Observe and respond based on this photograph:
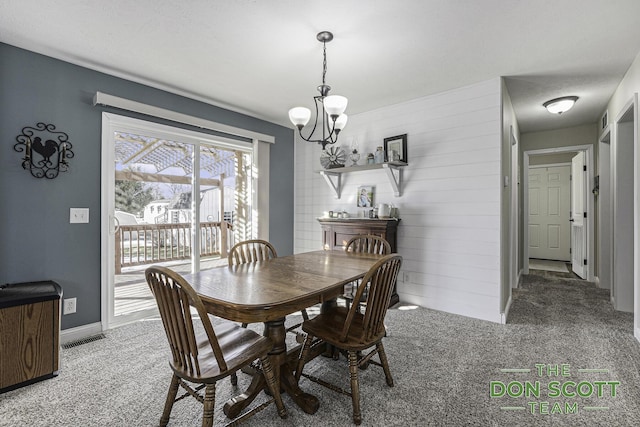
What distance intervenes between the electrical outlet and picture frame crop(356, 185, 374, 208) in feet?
10.7

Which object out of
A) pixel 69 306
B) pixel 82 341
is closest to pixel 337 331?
pixel 82 341

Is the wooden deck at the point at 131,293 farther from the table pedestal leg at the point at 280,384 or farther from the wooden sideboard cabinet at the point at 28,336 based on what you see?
the table pedestal leg at the point at 280,384

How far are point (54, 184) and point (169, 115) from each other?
1240 millimetres

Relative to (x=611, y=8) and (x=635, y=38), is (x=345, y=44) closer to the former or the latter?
(x=611, y=8)

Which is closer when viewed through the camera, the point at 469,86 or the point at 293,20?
the point at 293,20

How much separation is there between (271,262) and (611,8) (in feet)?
9.56

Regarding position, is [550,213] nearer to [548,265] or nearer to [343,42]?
[548,265]

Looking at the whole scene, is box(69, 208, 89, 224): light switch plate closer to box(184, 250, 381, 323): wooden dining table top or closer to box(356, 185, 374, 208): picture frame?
box(184, 250, 381, 323): wooden dining table top

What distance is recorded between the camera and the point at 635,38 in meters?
2.34

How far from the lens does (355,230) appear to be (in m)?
3.75

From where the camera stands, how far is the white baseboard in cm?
264

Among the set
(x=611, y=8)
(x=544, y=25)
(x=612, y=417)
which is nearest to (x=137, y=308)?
(x=612, y=417)

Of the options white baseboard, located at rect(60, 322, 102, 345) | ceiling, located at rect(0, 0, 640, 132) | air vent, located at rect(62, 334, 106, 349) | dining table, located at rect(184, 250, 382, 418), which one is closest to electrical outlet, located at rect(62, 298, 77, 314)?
white baseboard, located at rect(60, 322, 102, 345)

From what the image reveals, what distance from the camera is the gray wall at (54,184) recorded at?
7.88 ft
